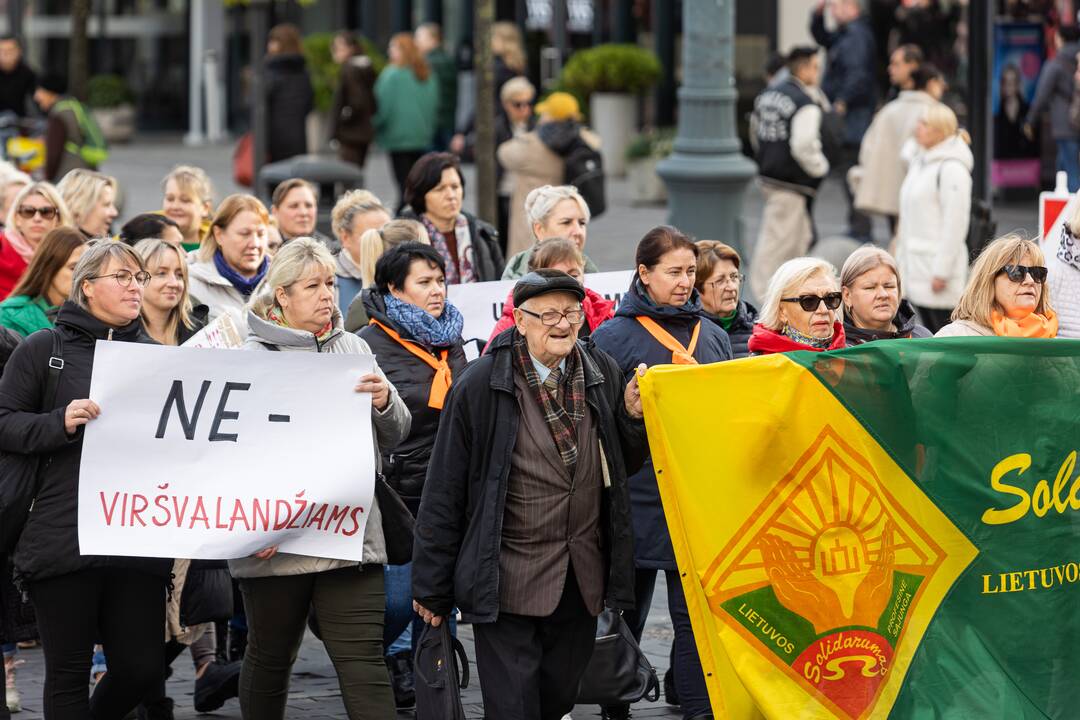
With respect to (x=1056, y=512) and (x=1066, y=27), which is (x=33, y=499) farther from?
(x=1066, y=27)

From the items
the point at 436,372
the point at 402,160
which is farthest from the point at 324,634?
the point at 402,160

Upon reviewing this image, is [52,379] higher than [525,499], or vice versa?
[52,379]

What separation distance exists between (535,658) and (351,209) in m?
3.67

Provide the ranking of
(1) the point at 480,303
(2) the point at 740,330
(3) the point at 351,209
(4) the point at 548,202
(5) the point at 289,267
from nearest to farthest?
(5) the point at 289,267 < (2) the point at 740,330 < (4) the point at 548,202 < (1) the point at 480,303 < (3) the point at 351,209

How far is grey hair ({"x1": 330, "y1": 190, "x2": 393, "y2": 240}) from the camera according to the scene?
9047 millimetres

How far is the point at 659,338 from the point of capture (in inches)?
267

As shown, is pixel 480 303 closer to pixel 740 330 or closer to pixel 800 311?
pixel 740 330

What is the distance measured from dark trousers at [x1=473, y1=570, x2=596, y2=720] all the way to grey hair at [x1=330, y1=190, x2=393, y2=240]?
3.51 metres

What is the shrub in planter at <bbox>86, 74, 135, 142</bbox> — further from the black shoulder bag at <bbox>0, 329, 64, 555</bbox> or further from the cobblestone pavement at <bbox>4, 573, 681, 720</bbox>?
the black shoulder bag at <bbox>0, 329, 64, 555</bbox>

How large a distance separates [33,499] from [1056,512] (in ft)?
10.4

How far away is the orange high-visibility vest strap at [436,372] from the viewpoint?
693 centimetres

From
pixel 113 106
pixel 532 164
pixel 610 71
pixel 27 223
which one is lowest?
pixel 27 223

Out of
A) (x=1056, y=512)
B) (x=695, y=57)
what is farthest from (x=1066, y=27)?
(x=1056, y=512)

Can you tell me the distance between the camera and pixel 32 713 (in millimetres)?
7152
